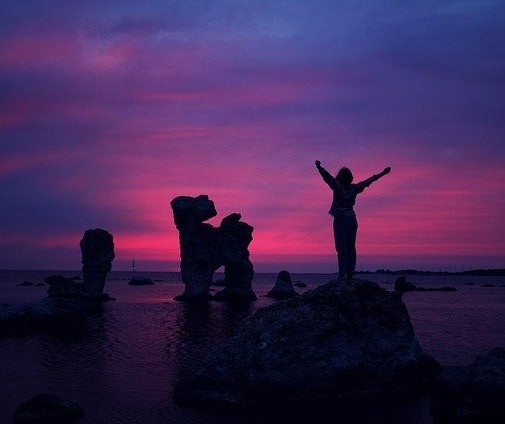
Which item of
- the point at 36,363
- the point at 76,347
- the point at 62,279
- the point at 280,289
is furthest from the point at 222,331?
the point at 280,289

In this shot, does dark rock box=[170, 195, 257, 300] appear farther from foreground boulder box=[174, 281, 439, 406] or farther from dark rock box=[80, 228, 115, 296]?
foreground boulder box=[174, 281, 439, 406]

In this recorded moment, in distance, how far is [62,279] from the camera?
47094 millimetres

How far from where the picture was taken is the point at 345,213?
15508 mm

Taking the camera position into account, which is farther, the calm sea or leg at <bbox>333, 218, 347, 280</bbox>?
leg at <bbox>333, 218, 347, 280</bbox>

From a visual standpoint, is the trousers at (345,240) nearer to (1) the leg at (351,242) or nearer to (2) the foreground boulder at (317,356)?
(1) the leg at (351,242)

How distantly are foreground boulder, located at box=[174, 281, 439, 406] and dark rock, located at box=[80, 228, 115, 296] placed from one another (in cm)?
4677

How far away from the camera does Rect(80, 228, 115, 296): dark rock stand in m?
57.0

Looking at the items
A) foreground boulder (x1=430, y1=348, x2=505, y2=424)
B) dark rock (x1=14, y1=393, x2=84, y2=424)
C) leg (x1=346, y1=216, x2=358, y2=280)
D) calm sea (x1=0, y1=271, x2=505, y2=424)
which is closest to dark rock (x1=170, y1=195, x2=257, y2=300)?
calm sea (x1=0, y1=271, x2=505, y2=424)

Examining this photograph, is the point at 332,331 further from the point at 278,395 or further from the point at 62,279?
the point at 62,279

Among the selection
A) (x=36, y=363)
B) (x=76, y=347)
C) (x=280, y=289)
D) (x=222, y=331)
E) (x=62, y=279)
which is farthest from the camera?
(x=280, y=289)

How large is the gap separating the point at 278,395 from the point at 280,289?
55.7 m

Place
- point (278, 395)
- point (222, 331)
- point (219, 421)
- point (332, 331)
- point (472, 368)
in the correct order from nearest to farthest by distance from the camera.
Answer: point (219, 421) → point (472, 368) → point (278, 395) → point (332, 331) → point (222, 331)

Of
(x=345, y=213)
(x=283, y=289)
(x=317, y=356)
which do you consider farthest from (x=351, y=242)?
(x=283, y=289)

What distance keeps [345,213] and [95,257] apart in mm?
46019
